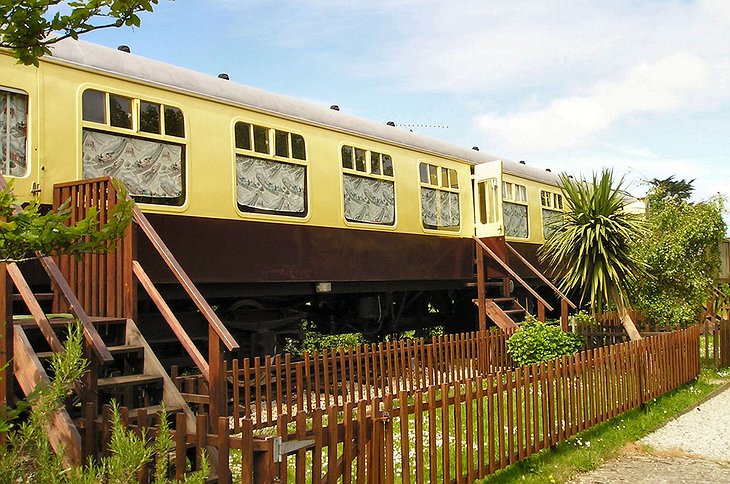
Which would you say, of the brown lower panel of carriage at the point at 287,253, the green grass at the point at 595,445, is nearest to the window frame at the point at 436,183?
the brown lower panel of carriage at the point at 287,253

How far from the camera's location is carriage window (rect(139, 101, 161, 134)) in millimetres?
7125

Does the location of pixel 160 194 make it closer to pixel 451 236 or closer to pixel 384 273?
pixel 384 273

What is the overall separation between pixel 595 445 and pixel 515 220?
7.26 meters

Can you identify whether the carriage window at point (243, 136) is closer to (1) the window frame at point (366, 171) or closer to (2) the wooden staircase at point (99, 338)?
(1) the window frame at point (366, 171)

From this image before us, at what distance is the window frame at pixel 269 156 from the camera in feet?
26.1

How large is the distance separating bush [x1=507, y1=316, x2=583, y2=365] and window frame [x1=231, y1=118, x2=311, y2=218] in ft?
12.0

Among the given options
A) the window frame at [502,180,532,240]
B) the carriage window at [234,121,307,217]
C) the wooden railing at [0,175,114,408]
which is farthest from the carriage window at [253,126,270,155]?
the window frame at [502,180,532,240]

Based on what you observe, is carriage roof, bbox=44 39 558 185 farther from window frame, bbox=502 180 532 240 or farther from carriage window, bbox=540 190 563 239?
carriage window, bbox=540 190 563 239

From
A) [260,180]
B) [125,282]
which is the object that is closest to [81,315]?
[125,282]

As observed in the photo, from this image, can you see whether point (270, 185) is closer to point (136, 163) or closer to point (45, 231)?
point (136, 163)

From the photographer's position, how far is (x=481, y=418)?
5.15m

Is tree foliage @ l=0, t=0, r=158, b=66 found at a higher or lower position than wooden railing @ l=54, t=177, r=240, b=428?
higher

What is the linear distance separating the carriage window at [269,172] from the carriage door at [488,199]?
4331 mm

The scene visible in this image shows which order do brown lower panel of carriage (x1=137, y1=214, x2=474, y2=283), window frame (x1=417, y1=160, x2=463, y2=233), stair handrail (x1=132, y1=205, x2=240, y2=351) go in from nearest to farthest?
1. stair handrail (x1=132, y1=205, x2=240, y2=351)
2. brown lower panel of carriage (x1=137, y1=214, x2=474, y2=283)
3. window frame (x1=417, y1=160, x2=463, y2=233)
